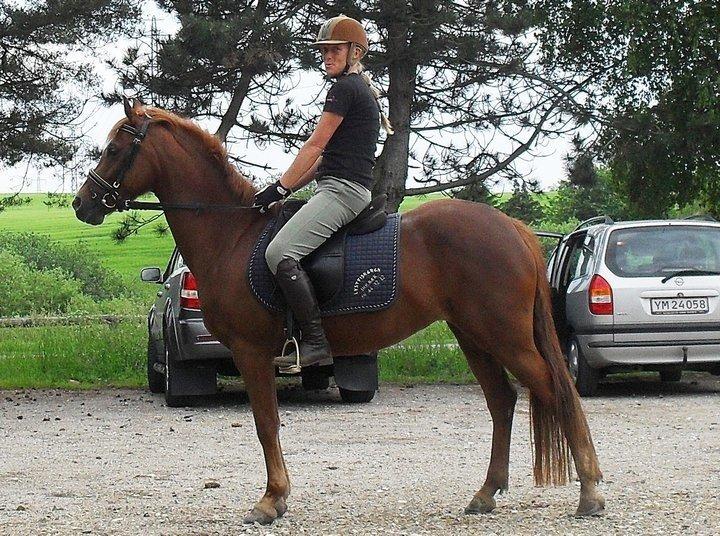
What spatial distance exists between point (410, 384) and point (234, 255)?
27.2 ft

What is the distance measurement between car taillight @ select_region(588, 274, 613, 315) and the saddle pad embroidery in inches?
249

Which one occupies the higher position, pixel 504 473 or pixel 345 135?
pixel 345 135

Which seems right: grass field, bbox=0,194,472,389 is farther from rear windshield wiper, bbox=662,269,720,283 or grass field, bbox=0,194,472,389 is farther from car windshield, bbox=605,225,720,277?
rear windshield wiper, bbox=662,269,720,283

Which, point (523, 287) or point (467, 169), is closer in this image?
point (523, 287)

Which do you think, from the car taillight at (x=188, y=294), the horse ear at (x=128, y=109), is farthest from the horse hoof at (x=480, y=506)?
the car taillight at (x=188, y=294)

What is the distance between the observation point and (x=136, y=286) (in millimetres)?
35000

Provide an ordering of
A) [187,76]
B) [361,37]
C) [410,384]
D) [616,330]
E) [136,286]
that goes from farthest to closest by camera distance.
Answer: [136,286] < [187,76] < [410,384] < [616,330] < [361,37]

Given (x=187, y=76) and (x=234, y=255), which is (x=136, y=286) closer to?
(x=187, y=76)

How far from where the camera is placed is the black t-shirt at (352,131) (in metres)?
7.73

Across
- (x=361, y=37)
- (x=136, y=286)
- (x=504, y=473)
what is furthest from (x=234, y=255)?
(x=136, y=286)

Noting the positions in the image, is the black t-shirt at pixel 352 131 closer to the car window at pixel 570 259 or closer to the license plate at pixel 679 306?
the license plate at pixel 679 306

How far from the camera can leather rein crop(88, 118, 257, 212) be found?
8023 mm

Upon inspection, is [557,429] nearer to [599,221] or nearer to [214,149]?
[214,149]

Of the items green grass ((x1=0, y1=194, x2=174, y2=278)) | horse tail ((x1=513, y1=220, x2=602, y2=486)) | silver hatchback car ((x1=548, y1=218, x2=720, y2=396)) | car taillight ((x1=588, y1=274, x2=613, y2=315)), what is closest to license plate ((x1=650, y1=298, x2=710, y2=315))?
silver hatchback car ((x1=548, y1=218, x2=720, y2=396))
